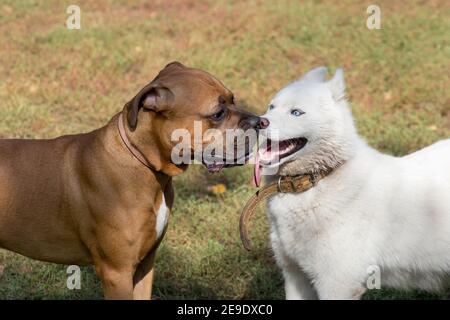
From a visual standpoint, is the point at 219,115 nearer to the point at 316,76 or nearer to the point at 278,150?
the point at 278,150

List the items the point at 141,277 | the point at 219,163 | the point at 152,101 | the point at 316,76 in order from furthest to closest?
1. the point at 316,76
2. the point at 141,277
3. the point at 219,163
4. the point at 152,101

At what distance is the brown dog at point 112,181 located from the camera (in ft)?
13.1

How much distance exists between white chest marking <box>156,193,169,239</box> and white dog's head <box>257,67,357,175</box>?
2.05 feet

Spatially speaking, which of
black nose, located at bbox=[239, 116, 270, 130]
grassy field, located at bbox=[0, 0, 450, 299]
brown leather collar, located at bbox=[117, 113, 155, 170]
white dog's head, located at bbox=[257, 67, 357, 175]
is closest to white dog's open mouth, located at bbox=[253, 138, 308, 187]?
white dog's head, located at bbox=[257, 67, 357, 175]

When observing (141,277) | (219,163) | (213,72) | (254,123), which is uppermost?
(254,123)

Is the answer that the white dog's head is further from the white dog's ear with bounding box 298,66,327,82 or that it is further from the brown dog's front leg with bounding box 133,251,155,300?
the brown dog's front leg with bounding box 133,251,155,300

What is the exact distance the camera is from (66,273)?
5.33m

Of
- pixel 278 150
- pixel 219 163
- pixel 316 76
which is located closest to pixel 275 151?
pixel 278 150

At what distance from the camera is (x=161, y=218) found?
4.14m

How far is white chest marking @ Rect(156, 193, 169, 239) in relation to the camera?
412 cm

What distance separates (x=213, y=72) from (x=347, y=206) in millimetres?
5259

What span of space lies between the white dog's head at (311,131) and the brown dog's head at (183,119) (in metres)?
0.20
